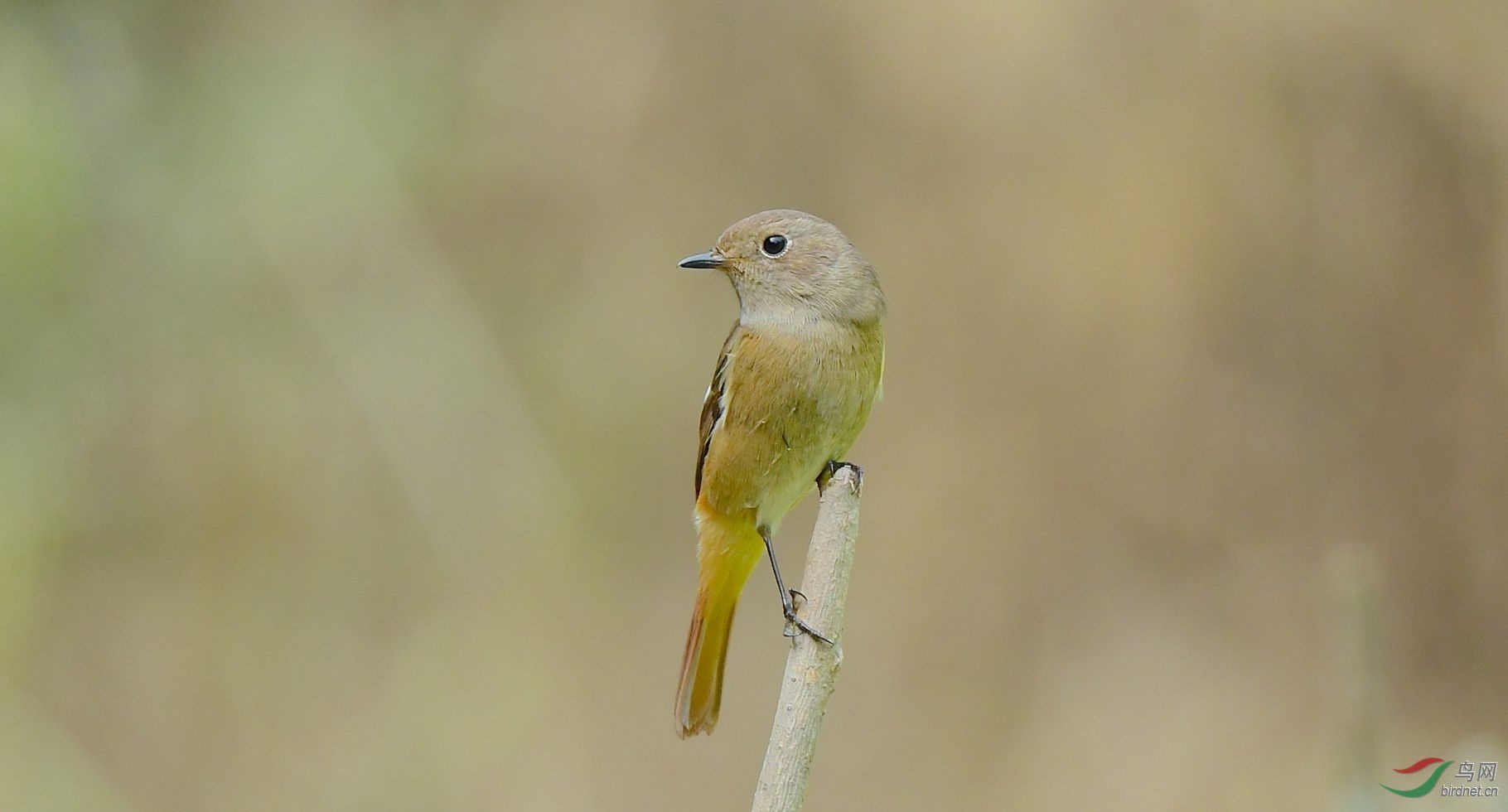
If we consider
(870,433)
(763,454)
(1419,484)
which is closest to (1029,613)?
(870,433)

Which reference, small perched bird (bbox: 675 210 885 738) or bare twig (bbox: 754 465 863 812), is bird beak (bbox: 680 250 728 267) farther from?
bare twig (bbox: 754 465 863 812)

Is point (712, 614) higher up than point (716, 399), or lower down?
lower down

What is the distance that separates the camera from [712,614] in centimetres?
301

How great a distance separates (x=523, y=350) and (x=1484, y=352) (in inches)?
160

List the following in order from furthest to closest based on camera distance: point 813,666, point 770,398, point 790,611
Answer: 1. point 770,398
2. point 790,611
3. point 813,666

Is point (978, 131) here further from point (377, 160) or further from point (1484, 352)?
point (377, 160)

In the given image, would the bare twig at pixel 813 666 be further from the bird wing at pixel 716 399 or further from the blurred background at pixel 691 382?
the blurred background at pixel 691 382

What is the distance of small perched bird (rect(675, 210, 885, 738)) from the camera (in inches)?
112

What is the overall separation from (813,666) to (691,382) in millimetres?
4060

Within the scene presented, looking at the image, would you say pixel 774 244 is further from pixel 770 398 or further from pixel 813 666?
pixel 813 666

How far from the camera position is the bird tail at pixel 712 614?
278cm

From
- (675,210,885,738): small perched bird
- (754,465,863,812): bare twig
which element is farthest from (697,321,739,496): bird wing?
(754,465,863,812): bare twig

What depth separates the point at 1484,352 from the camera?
16.4 ft

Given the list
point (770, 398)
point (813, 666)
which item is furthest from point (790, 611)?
point (813, 666)
